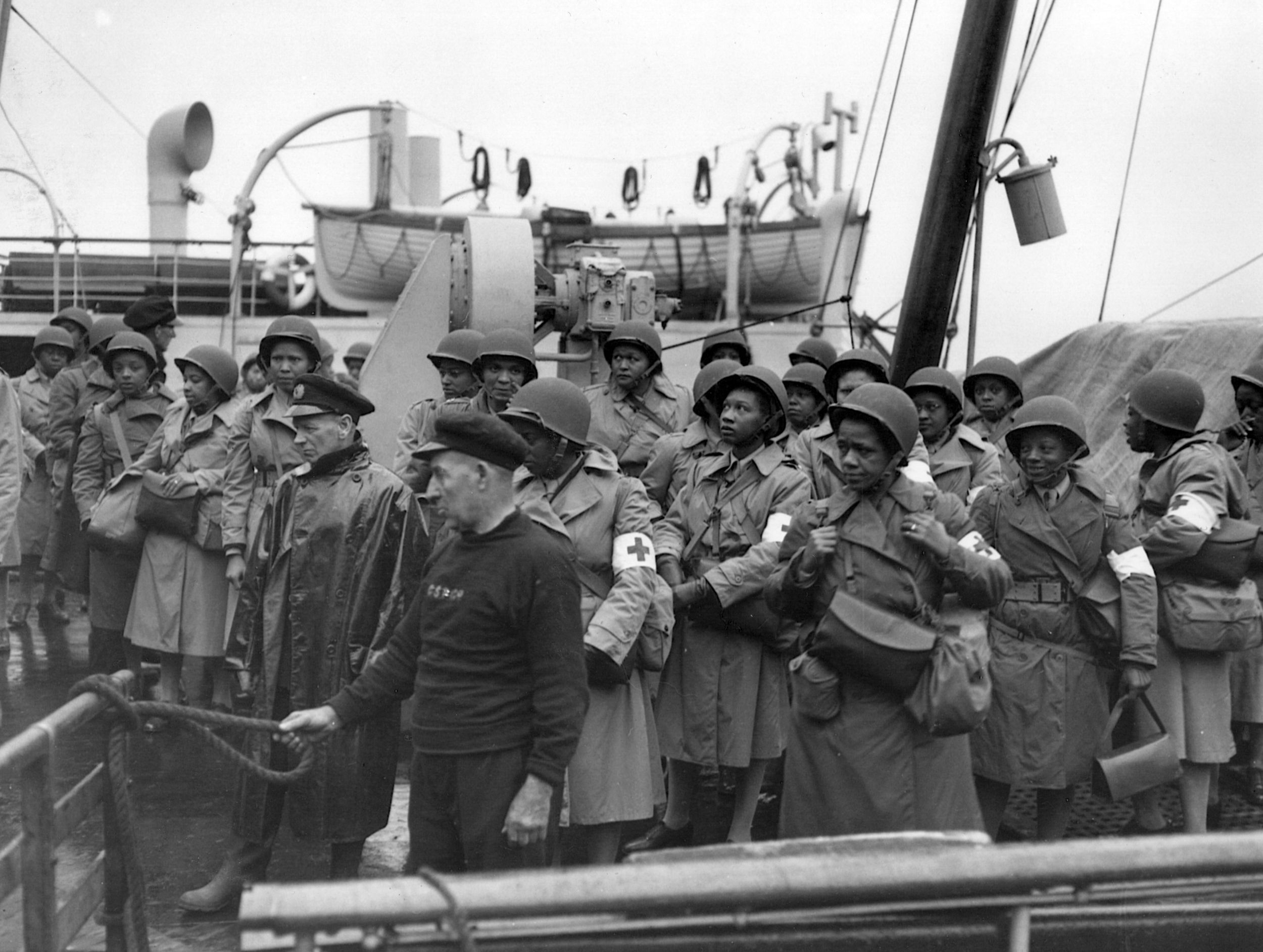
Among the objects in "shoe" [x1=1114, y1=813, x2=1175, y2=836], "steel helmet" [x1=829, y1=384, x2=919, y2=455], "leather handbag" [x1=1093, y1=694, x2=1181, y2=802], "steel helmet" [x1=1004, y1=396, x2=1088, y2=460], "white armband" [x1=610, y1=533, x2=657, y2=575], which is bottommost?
"shoe" [x1=1114, y1=813, x2=1175, y2=836]

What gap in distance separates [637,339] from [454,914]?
511cm

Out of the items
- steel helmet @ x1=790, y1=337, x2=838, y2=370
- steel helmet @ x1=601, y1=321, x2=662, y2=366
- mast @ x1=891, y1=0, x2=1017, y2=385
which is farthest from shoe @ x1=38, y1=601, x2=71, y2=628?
mast @ x1=891, y1=0, x2=1017, y2=385

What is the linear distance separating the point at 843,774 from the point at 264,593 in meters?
2.21

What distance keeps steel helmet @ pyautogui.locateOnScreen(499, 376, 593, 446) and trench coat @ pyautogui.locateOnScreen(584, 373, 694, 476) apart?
7.50ft

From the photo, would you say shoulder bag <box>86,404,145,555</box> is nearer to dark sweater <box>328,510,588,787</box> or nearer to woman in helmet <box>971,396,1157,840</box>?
dark sweater <box>328,510,588,787</box>

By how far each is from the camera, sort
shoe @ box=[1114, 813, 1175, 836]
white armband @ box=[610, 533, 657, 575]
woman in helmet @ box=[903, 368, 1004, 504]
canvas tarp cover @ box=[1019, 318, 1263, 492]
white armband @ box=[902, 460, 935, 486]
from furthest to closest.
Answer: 1. canvas tarp cover @ box=[1019, 318, 1263, 492]
2. woman in helmet @ box=[903, 368, 1004, 504]
3. shoe @ box=[1114, 813, 1175, 836]
4. white armband @ box=[610, 533, 657, 575]
5. white armband @ box=[902, 460, 935, 486]

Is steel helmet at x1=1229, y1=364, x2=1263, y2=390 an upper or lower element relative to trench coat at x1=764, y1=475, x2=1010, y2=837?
upper

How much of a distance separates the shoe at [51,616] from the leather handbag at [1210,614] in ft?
27.2

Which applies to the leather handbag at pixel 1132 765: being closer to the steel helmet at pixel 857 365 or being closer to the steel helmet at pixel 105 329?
the steel helmet at pixel 857 365

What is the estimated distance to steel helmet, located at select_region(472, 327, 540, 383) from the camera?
6238 mm

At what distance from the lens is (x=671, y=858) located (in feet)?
8.40

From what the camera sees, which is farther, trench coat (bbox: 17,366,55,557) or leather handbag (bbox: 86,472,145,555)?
trench coat (bbox: 17,366,55,557)

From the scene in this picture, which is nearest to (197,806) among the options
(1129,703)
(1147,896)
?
(1129,703)

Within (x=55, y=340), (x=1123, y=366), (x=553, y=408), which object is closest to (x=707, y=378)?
(x=553, y=408)
